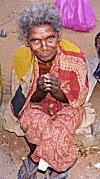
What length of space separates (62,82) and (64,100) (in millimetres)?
135

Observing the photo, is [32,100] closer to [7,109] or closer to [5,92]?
[7,109]

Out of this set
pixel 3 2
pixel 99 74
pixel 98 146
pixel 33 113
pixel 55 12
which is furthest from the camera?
pixel 3 2

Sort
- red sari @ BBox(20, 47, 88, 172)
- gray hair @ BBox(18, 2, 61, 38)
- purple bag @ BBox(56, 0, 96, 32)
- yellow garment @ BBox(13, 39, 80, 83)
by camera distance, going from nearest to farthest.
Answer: gray hair @ BBox(18, 2, 61, 38)
red sari @ BBox(20, 47, 88, 172)
yellow garment @ BBox(13, 39, 80, 83)
purple bag @ BBox(56, 0, 96, 32)

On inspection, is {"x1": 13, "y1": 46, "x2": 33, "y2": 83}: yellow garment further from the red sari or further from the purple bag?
the purple bag

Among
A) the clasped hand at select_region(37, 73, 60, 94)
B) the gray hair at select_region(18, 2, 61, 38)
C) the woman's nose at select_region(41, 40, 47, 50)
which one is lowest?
the clasped hand at select_region(37, 73, 60, 94)

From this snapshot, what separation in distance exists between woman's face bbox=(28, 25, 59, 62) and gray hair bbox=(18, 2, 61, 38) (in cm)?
3

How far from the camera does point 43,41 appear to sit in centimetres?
319

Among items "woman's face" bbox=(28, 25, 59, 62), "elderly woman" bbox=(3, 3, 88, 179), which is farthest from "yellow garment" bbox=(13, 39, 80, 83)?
"woman's face" bbox=(28, 25, 59, 62)

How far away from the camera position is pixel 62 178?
11.8ft

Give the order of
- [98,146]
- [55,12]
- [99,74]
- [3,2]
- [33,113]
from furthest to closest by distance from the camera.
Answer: [3,2], [99,74], [98,146], [33,113], [55,12]

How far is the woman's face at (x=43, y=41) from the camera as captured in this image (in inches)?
125

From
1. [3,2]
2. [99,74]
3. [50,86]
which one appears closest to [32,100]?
[50,86]

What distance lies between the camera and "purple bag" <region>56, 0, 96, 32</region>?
5.43 meters

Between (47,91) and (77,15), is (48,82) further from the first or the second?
(77,15)
